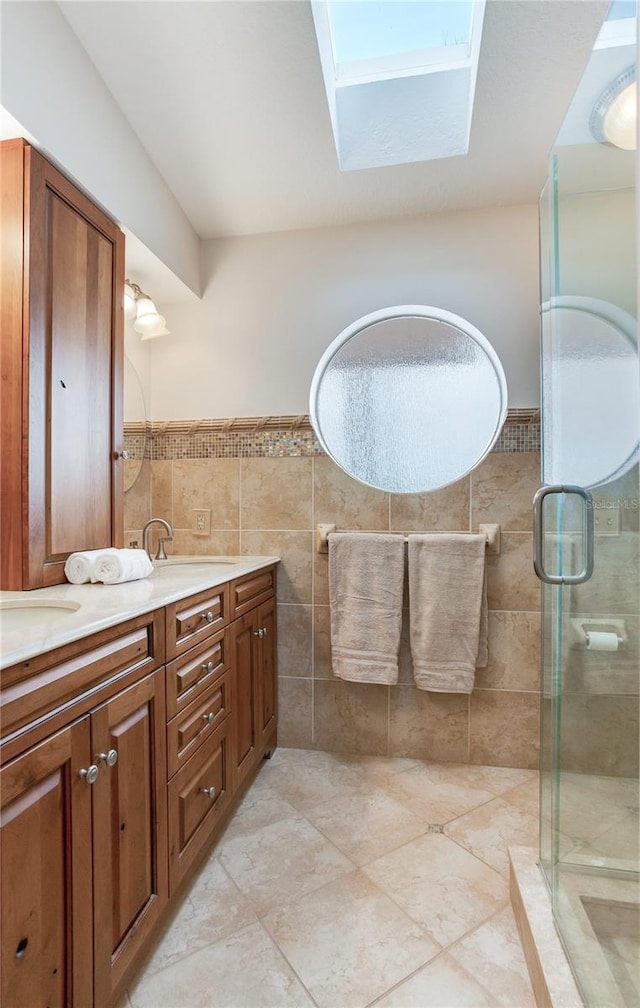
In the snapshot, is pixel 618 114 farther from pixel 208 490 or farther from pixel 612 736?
pixel 208 490

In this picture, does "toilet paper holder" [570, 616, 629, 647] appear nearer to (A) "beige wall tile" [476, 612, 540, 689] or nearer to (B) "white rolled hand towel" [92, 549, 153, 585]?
(A) "beige wall tile" [476, 612, 540, 689]

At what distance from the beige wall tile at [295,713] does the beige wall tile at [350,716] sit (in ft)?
0.11

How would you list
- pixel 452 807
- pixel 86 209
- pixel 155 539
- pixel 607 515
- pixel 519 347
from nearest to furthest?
pixel 607 515 → pixel 86 209 → pixel 452 807 → pixel 519 347 → pixel 155 539

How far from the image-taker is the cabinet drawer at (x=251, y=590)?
5.59ft

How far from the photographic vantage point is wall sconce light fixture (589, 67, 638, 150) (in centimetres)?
81

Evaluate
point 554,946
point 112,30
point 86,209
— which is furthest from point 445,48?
point 554,946

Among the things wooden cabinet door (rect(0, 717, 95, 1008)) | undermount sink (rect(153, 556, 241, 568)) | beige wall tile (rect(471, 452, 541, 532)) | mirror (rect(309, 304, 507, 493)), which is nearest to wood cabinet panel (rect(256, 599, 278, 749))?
undermount sink (rect(153, 556, 241, 568))

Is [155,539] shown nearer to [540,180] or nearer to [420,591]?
[420,591]

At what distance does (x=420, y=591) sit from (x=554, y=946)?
3.75ft

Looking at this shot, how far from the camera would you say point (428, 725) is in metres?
2.11

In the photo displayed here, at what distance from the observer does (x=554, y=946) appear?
1067 millimetres

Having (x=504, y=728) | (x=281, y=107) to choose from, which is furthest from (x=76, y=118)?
(x=504, y=728)

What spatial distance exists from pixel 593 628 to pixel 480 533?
1.00m

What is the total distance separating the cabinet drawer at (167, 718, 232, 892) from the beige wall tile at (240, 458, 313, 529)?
905mm
